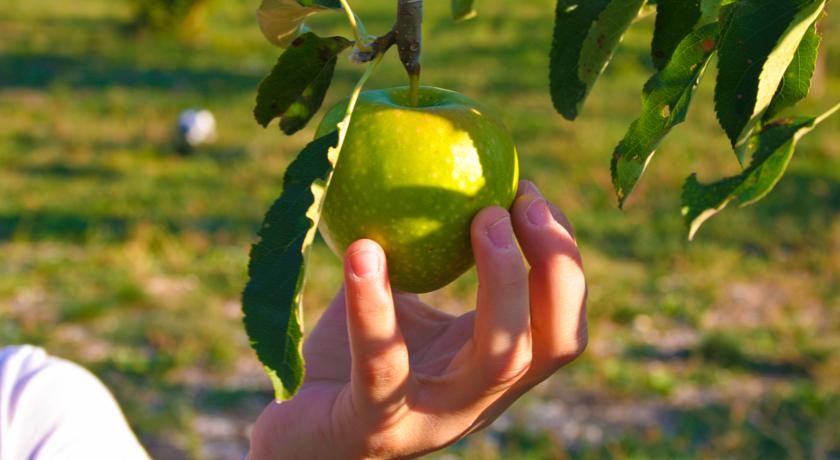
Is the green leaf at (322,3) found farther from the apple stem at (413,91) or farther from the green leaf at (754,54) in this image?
the green leaf at (754,54)

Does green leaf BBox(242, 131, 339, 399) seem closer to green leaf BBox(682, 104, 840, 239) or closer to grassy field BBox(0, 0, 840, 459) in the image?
green leaf BBox(682, 104, 840, 239)

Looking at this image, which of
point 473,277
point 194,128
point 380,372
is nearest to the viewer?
point 380,372

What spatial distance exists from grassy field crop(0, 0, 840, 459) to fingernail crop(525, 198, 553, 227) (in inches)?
73.7

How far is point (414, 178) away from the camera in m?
0.90

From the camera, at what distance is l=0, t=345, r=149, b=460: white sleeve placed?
1362 mm

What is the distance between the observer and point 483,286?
91 cm

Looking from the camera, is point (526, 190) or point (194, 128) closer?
point (526, 190)

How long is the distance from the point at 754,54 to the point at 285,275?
39cm

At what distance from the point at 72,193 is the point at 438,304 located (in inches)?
89.1

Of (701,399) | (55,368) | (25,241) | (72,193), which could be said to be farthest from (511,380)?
(72,193)

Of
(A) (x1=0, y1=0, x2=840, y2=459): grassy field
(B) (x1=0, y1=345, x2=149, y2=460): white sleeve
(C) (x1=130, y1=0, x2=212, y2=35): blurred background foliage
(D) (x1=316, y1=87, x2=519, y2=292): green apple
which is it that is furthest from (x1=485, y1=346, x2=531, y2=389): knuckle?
(C) (x1=130, y1=0, x2=212, y2=35): blurred background foliage

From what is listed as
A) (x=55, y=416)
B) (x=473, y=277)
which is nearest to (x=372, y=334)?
(x=55, y=416)

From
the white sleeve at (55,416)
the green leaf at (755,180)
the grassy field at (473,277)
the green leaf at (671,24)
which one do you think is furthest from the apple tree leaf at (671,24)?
the grassy field at (473,277)

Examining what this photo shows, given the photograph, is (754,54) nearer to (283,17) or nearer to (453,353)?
(283,17)
